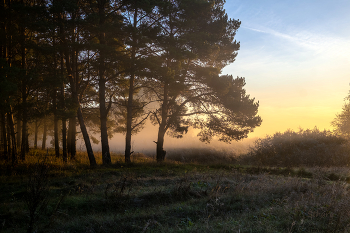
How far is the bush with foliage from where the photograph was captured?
16.8m

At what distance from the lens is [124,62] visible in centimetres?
1392

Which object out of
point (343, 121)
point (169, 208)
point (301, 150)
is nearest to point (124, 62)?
point (169, 208)

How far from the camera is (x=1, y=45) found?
13.2m

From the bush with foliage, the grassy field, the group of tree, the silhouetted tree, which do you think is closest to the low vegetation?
the grassy field

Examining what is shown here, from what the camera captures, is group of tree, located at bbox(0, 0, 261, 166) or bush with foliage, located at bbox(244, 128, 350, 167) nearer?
group of tree, located at bbox(0, 0, 261, 166)

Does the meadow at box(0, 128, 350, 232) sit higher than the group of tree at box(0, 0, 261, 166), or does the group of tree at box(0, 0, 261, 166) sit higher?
the group of tree at box(0, 0, 261, 166)

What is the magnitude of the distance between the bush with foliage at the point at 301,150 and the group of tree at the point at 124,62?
4667mm

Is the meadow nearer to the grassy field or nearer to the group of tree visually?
the grassy field

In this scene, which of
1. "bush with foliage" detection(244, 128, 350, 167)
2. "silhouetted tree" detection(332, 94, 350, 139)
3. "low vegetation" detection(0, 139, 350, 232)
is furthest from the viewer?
"silhouetted tree" detection(332, 94, 350, 139)

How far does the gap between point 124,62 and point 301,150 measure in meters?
15.7

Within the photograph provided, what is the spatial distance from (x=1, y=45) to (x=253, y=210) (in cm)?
1602

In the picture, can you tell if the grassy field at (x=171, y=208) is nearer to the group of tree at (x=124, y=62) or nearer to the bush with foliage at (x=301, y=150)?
the group of tree at (x=124, y=62)

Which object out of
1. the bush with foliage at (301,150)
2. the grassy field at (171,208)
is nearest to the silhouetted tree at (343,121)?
the bush with foliage at (301,150)

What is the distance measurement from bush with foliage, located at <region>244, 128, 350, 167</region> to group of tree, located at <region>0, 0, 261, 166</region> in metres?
4.67
